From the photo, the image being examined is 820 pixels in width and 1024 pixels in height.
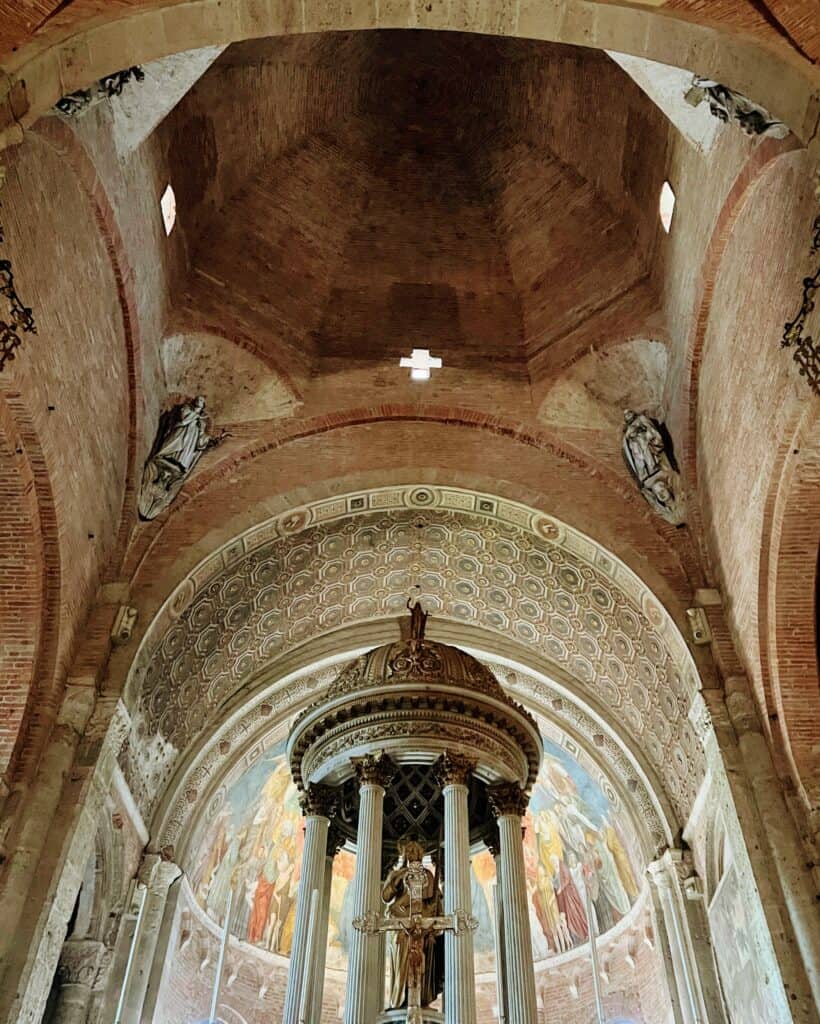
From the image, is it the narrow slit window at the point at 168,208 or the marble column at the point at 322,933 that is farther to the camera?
the narrow slit window at the point at 168,208

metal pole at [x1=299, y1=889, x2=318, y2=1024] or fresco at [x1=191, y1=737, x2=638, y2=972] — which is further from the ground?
fresco at [x1=191, y1=737, x2=638, y2=972]

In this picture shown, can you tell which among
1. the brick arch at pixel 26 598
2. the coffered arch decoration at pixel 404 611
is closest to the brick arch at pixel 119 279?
the coffered arch decoration at pixel 404 611

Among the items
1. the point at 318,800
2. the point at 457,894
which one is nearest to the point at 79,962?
the point at 318,800

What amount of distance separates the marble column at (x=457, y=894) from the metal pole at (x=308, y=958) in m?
1.34

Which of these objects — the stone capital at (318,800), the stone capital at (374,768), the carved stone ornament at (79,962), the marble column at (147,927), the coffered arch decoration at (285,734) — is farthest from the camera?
the coffered arch decoration at (285,734)

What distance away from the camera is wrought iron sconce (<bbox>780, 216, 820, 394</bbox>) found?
25.0 feet

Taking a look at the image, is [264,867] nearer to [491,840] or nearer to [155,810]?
[155,810]

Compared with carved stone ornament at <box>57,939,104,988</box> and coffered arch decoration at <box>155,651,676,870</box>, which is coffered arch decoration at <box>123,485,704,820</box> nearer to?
coffered arch decoration at <box>155,651,676,870</box>

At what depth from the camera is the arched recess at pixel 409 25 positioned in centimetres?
553

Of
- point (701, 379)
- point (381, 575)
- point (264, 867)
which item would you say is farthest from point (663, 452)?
point (264, 867)

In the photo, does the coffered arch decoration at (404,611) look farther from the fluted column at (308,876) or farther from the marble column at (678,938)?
the fluted column at (308,876)

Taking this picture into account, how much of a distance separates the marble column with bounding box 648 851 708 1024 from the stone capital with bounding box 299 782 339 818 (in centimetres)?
481

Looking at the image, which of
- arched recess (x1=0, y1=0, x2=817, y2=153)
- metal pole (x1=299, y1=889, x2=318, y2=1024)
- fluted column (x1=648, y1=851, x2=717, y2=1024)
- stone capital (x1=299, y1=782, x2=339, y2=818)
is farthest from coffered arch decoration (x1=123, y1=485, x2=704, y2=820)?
arched recess (x1=0, y1=0, x2=817, y2=153)

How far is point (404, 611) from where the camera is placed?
45.6 feet
